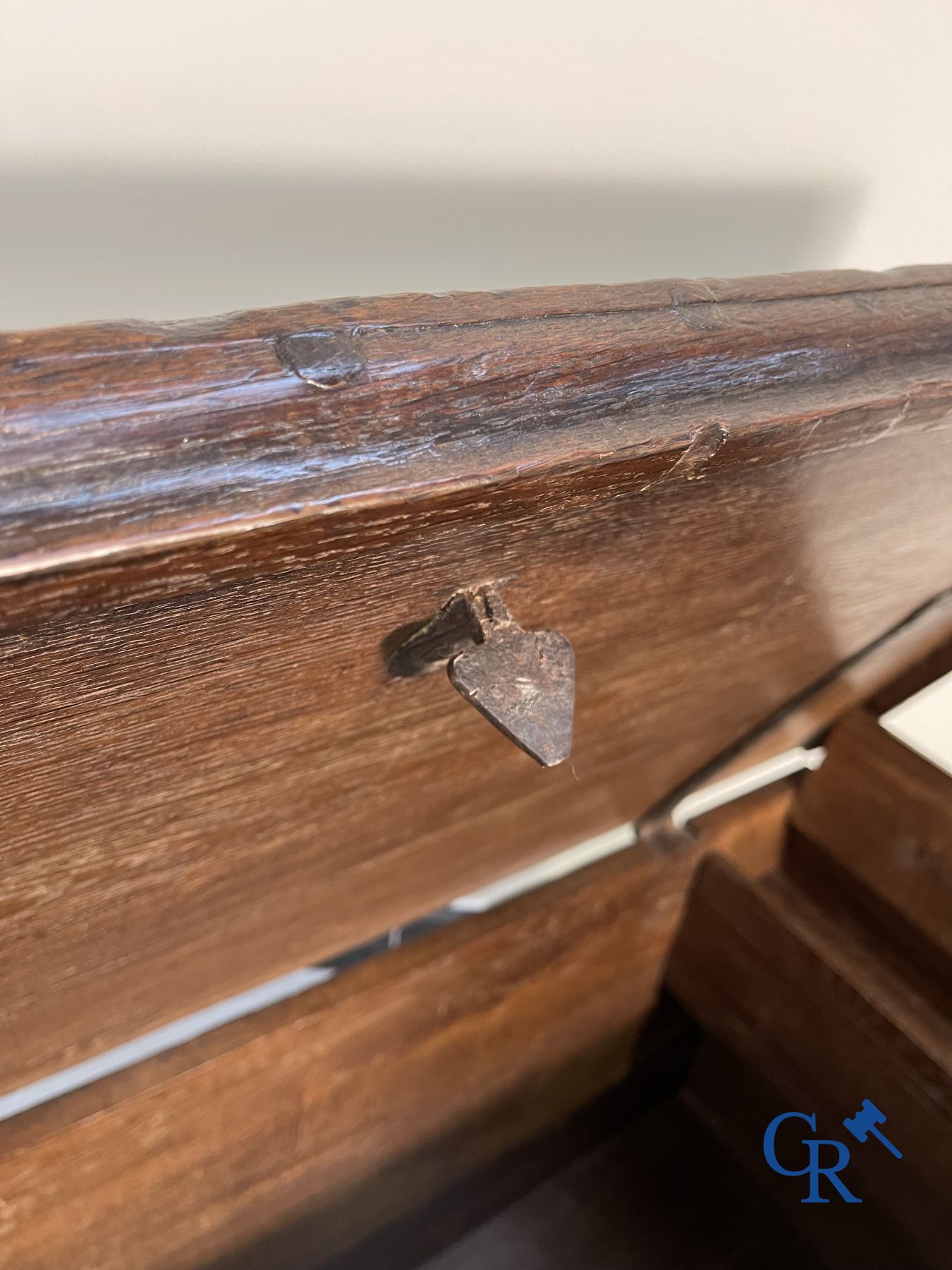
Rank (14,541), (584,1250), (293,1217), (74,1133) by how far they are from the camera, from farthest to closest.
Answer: (584,1250) → (293,1217) → (74,1133) → (14,541)

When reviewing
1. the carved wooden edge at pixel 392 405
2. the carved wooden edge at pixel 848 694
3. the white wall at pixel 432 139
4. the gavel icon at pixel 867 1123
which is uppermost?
the white wall at pixel 432 139

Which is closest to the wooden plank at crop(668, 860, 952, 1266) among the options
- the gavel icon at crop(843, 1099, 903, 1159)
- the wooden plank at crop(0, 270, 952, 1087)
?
the gavel icon at crop(843, 1099, 903, 1159)

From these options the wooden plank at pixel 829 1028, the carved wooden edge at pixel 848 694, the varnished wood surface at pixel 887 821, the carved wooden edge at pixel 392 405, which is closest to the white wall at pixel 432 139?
the carved wooden edge at pixel 392 405

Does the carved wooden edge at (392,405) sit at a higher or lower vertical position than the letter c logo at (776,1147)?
higher

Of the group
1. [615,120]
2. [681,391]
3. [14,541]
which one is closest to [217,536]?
[14,541]

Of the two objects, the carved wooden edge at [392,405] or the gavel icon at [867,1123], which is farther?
the gavel icon at [867,1123]

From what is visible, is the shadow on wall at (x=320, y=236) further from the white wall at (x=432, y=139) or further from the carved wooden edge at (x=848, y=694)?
the carved wooden edge at (x=848, y=694)

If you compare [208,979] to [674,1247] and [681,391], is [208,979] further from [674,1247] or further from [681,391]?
[674,1247]

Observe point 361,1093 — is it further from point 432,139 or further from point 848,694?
point 432,139
